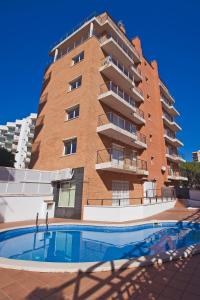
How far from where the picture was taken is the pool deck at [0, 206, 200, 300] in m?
3.66

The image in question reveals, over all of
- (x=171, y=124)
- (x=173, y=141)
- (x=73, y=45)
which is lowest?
(x=173, y=141)

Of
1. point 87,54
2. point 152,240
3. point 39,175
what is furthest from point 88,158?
point 87,54

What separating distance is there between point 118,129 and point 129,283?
13249 mm

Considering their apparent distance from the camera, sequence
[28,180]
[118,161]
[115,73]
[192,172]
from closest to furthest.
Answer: [28,180] → [118,161] → [115,73] → [192,172]

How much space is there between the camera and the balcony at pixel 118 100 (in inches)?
676

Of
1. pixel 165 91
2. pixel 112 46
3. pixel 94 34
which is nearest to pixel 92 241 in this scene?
pixel 112 46

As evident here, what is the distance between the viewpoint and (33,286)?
13.3 ft

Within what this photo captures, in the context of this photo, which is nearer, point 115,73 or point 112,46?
point 115,73

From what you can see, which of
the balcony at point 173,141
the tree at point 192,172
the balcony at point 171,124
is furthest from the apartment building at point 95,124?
the tree at point 192,172

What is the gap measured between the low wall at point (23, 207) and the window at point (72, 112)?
7369 mm

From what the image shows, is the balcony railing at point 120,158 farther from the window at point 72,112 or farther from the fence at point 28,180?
the window at point 72,112

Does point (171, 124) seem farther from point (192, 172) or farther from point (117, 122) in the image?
point (192, 172)

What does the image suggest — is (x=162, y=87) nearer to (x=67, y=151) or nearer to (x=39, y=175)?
(x=67, y=151)

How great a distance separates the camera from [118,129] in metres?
16.5
